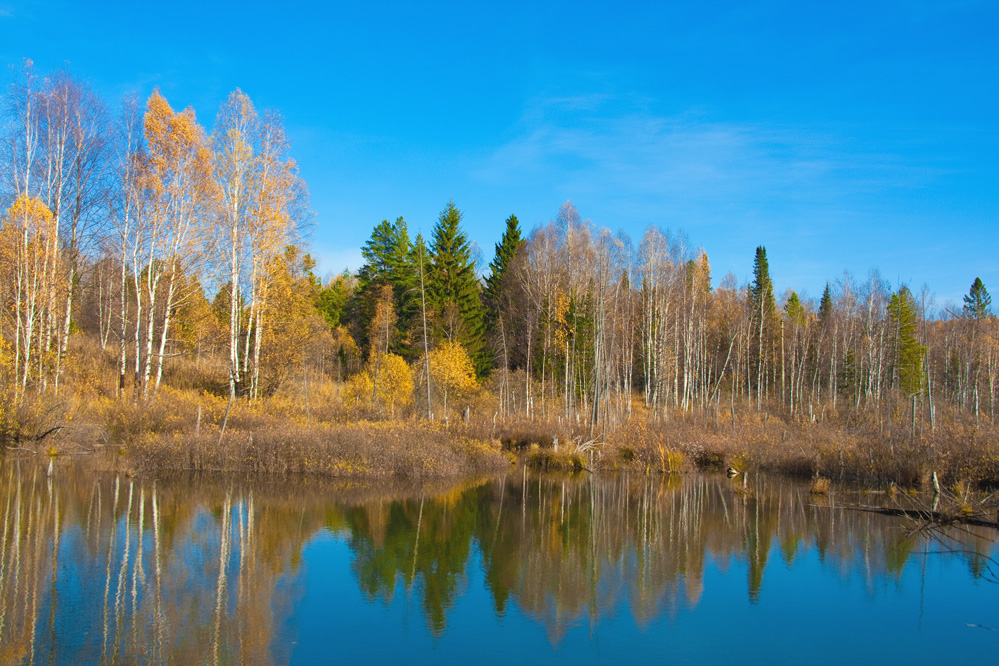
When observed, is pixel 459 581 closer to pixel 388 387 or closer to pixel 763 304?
pixel 388 387

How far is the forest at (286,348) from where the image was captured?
22188 mm

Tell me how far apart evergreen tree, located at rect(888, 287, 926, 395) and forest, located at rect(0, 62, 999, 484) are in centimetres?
510

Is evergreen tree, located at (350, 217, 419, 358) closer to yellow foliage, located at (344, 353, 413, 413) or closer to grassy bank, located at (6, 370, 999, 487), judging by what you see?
yellow foliage, located at (344, 353, 413, 413)

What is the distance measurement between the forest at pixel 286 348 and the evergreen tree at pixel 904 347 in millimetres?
5095

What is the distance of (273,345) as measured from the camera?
28453 millimetres

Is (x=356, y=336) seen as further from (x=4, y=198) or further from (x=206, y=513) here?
(x=206, y=513)

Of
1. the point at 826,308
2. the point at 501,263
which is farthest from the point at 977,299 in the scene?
the point at 501,263

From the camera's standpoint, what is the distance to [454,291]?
1683 inches

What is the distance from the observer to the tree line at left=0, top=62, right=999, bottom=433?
25.6m

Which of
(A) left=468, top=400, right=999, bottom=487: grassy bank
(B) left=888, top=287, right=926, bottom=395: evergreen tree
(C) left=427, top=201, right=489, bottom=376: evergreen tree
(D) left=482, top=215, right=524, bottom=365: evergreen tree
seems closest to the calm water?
(A) left=468, top=400, right=999, bottom=487: grassy bank

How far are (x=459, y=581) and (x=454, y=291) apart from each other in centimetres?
3232

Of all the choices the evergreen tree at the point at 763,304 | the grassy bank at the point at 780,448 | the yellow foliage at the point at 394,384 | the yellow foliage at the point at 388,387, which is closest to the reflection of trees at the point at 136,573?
the grassy bank at the point at 780,448

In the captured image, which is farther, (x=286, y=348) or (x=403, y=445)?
(x=286, y=348)

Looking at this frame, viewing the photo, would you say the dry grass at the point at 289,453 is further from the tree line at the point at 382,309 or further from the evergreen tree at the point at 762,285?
the evergreen tree at the point at 762,285
